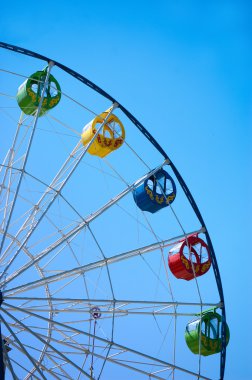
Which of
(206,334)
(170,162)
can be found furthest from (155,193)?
(206,334)

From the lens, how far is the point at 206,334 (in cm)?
2267

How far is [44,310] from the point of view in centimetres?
1984

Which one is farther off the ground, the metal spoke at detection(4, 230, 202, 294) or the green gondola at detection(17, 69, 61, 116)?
the green gondola at detection(17, 69, 61, 116)

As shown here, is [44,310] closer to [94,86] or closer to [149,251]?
[149,251]

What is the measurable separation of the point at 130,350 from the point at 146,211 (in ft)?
15.8

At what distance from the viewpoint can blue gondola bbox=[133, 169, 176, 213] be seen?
73.2 feet

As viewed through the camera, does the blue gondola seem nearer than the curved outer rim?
No

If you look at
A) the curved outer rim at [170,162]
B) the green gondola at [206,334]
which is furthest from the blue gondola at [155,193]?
the green gondola at [206,334]

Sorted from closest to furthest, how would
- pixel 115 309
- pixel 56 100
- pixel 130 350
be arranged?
1. pixel 130 350
2. pixel 115 309
3. pixel 56 100

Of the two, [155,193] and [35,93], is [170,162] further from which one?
[35,93]

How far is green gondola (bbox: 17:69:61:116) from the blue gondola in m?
3.77

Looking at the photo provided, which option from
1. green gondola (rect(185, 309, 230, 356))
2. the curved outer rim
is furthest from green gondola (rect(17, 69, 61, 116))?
green gondola (rect(185, 309, 230, 356))

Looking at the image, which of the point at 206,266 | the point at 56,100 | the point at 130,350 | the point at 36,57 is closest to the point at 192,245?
the point at 206,266

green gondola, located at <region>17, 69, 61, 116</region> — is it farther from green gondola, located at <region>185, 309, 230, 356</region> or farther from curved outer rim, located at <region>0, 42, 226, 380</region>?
→ green gondola, located at <region>185, 309, 230, 356</region>
